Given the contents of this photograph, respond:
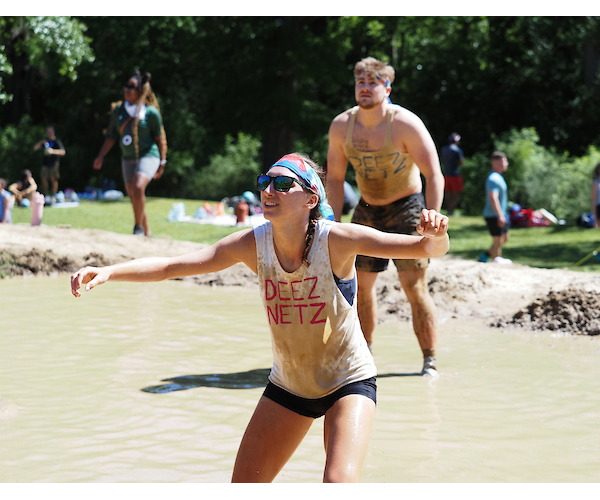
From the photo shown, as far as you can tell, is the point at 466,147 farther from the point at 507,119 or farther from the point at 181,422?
the point at 181,422

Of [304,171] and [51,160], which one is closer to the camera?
[304,171]

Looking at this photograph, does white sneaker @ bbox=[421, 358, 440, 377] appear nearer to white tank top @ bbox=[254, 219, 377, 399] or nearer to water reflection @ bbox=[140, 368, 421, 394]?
water reflection @ bbox=[140, 368, 421, 394]

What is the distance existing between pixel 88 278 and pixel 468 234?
40.9 ft

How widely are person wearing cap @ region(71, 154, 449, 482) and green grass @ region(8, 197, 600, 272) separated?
8003 millimetres

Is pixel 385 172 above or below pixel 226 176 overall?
below

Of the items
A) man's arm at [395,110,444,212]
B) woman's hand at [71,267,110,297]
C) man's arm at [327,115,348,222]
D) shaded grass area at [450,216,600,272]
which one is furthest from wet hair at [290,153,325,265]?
shaded grass area at [450,216,600,272]

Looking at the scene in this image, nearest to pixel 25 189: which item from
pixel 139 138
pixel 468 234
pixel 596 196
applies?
pixel 139 138

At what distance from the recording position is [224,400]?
5.27 metres

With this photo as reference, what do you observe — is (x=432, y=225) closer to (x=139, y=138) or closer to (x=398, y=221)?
(x=398, y=221)

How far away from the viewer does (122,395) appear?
209 inches

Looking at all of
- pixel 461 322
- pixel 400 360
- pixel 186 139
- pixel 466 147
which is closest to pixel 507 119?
pixel 466 147

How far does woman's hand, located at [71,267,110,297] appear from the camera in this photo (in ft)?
10.1
